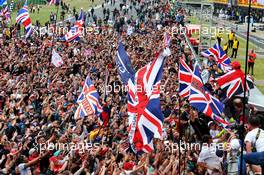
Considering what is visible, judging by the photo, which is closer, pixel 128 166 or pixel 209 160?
pixel 209 160

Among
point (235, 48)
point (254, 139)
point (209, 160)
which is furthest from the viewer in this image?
point (235, 48)

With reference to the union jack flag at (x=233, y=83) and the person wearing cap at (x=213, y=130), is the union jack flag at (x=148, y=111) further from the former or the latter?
the union jack flag at (x=233, y=83)

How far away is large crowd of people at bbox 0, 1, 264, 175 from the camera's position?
32.6 feet

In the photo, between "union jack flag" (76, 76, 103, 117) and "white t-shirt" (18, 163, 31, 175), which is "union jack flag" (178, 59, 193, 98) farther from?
"white t-shirt" (18, 163, 31, 175)

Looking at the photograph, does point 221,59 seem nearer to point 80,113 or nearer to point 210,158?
point 80,113

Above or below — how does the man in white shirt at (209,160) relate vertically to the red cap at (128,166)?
above

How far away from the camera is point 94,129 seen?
14.4m

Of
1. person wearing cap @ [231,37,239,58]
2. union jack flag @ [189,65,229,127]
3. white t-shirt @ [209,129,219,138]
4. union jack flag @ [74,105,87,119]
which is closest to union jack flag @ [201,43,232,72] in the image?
Result: union jack flag @ [74,105,87,119]

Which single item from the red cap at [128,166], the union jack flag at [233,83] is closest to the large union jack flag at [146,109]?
the red cap at [128,166]

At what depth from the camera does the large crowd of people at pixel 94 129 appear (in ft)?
32.6

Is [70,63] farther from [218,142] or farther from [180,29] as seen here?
[218,142]

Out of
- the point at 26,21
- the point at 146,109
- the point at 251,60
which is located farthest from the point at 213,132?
the point at 26,21

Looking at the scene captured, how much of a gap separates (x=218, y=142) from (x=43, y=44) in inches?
854

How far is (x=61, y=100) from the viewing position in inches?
696
